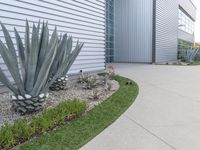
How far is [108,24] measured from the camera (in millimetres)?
21781

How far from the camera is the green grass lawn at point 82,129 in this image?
370cm

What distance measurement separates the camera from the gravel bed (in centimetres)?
504

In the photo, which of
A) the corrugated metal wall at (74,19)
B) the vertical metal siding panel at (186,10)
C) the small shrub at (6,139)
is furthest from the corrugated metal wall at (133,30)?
the small shrub at (6,139)

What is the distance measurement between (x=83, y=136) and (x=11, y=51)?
212 centimetres

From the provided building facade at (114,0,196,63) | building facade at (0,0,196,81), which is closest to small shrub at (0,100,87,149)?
building facade at (0,0,196,81)

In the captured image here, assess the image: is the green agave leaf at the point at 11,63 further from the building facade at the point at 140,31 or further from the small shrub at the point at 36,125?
the building facade at the point at 140,31

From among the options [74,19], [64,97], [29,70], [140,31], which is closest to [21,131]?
[29,70]

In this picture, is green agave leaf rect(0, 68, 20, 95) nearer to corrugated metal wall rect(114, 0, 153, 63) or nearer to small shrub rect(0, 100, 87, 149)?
small shrub rect(0, 100, 87, 149)

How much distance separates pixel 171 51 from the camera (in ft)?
86.5

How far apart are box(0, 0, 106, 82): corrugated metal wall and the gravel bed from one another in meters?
1.36

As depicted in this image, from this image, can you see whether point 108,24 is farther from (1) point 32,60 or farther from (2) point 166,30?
(1) point 32,60

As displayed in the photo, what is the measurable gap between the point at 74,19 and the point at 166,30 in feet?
51.6

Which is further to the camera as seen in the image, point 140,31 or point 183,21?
point 183,21

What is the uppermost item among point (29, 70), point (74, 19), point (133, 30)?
point (133, 30)
